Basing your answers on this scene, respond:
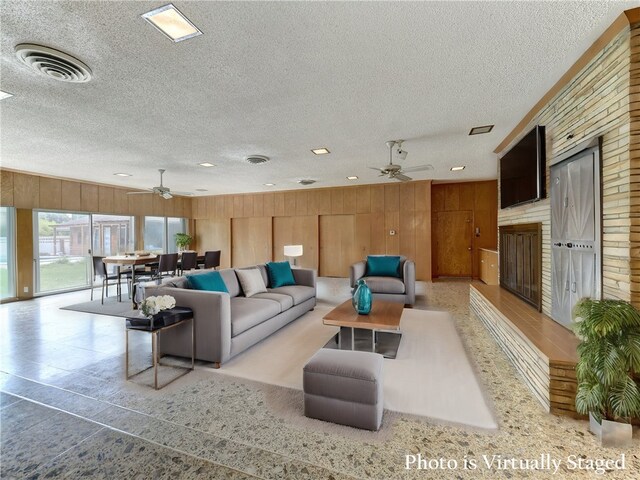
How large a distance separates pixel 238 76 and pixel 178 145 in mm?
2529

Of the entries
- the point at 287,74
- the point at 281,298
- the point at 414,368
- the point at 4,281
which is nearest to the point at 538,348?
the point at 414,368

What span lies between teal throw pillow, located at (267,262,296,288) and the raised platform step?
3033mm

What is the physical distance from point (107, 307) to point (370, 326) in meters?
5.21

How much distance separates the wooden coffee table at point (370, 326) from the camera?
9.97ft

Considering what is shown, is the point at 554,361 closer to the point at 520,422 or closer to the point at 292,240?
the point at 520,422

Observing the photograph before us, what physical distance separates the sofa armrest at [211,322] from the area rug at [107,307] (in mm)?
2834

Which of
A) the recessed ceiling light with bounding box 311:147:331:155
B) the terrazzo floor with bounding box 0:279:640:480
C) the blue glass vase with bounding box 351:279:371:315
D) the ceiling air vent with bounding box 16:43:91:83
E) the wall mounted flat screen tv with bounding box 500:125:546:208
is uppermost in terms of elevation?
the recessed ceiling light with bounding box 311:147:331:155

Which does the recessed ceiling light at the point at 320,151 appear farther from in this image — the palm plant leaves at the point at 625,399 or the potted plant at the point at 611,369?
the palm plant leaves at the point at 625,399

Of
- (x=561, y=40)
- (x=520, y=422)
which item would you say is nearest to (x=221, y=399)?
(x=520, y=422)

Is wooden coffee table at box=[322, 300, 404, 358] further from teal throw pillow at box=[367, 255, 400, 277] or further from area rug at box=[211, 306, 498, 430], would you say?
teal throw pillow at box=[367, 255, 400, 277]

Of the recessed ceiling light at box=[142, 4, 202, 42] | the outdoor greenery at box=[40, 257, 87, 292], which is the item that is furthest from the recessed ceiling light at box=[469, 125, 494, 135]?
the outdoor greenery at box=[40, 257, 87, 292]

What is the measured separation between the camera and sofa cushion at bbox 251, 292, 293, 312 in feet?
13.1

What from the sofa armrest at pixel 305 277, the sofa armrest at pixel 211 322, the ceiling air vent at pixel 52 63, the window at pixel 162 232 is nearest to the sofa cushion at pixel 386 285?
the sofa armrest at pixel 305 277

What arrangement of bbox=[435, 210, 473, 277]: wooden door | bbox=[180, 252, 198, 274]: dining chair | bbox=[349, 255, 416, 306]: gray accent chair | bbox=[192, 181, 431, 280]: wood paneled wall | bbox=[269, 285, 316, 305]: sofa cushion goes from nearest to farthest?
bbox=[269, 285, 316, 305]: sofa cushion, bbox=[349, 255, 416, 306]: gray accent chair, bbox=[180, 252, 198, 274]: dining chair, bbox=[192, 181, 431, 280]: wood paneled wall, bbox=[435, 210, 473, 277]: wooden door
